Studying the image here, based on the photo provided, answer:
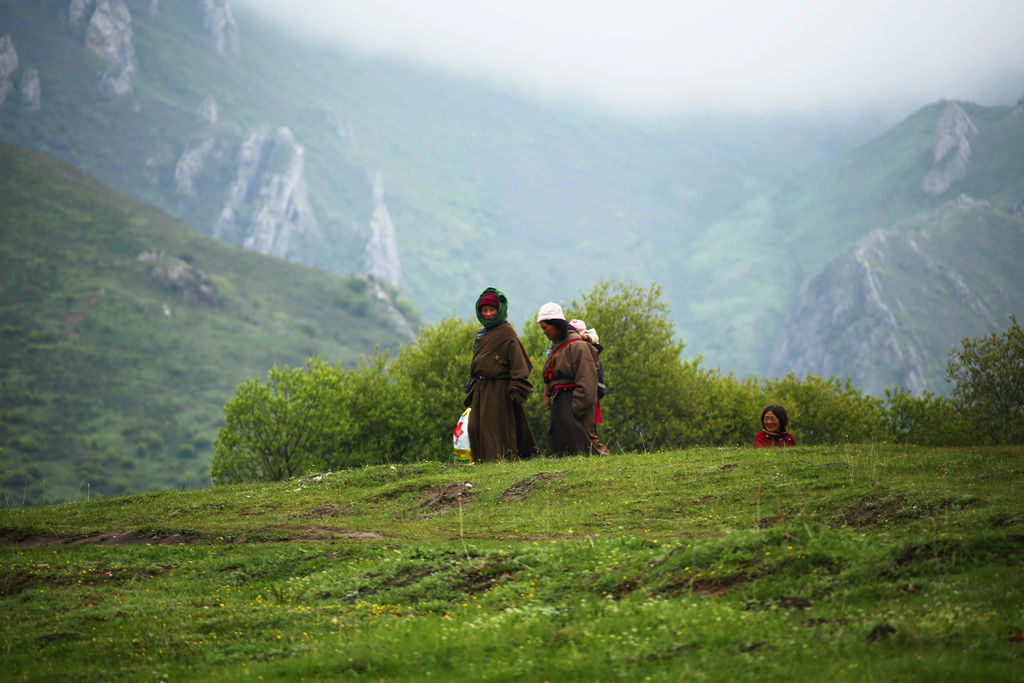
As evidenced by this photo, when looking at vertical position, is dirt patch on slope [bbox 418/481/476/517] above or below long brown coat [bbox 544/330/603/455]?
below

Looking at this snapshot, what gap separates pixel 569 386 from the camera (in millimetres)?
17375

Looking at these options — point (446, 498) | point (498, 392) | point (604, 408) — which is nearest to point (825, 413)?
point (604, 408)

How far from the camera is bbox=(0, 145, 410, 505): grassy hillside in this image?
116875 mm

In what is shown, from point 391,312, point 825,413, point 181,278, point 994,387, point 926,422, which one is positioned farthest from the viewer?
point 391,312

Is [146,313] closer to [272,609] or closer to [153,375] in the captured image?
[153,375]

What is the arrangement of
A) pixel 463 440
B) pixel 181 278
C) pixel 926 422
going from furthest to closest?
pixel 181 278 < pixel 926 422 < pixel 463 440

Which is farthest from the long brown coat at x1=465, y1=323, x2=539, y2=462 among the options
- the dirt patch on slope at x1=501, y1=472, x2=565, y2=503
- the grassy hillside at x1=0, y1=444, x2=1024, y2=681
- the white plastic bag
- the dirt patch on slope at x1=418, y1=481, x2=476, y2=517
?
the grassy hillside at x1=0, y1=444, x2=1024, y2=681

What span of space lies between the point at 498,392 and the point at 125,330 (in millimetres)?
143253

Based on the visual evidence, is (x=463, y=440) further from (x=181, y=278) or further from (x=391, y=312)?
(x=391, y=312)

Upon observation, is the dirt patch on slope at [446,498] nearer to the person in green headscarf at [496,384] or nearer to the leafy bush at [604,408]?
the person in green headscarf at [496,384]

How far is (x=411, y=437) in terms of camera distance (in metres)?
37.8

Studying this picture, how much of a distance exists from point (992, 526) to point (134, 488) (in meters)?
116

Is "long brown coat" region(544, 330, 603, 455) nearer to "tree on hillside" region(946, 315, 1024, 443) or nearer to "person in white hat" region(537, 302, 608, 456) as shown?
"person in white hat" region(537, 302, 608, 456)

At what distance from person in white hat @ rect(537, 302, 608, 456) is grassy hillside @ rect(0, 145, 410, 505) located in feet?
302
